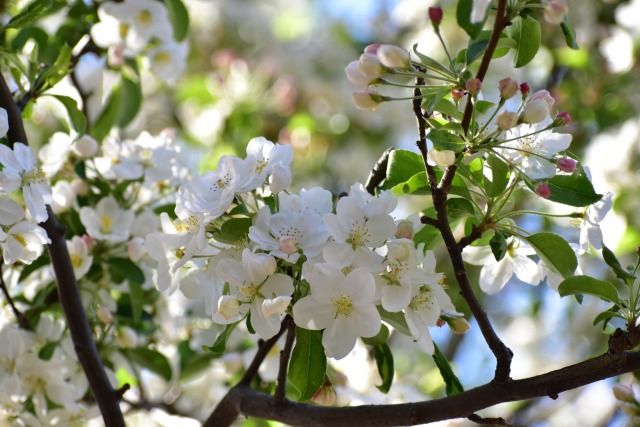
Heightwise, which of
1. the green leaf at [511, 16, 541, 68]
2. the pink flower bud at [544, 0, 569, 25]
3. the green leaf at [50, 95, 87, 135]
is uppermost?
the green leaf at [50, 95, 87, 135]

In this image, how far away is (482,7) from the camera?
3.23ft

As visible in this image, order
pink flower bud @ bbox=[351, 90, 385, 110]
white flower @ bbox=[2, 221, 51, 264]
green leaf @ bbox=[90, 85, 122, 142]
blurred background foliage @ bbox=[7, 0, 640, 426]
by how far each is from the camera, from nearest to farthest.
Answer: pink flower bud @ bbox=[351, 90, 385, 110] → white flower @ bbox=[2, 221, 51, 264] → green leaf @ bbox=[90, 85, 122, 142] → blurred background foliage @ bbox=[7, 0, 640, 426]

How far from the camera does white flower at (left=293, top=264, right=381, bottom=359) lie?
104 cm

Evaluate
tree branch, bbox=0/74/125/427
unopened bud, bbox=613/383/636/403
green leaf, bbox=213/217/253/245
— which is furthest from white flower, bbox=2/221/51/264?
unopened bud, bbox=613/383/636/403

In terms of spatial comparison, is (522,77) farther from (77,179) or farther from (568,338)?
(77,179)

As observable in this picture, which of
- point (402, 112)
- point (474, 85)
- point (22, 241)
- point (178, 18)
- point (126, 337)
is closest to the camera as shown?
point (474, 85)

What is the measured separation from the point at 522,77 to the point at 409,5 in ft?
2.49

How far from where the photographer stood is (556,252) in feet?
3.79

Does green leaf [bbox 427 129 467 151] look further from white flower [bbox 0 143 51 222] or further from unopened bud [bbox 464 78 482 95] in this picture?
white flower [bbox 0 143 51 222]

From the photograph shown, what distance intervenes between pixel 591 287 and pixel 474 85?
29 cm

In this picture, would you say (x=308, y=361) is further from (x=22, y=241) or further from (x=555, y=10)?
(x=555, y=10)

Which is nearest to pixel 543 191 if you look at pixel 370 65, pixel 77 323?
pixel 370 65

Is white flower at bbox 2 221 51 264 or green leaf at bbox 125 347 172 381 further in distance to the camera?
green leaf at bbox 125 347 172 381

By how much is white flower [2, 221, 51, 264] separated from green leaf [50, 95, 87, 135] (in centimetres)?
35
